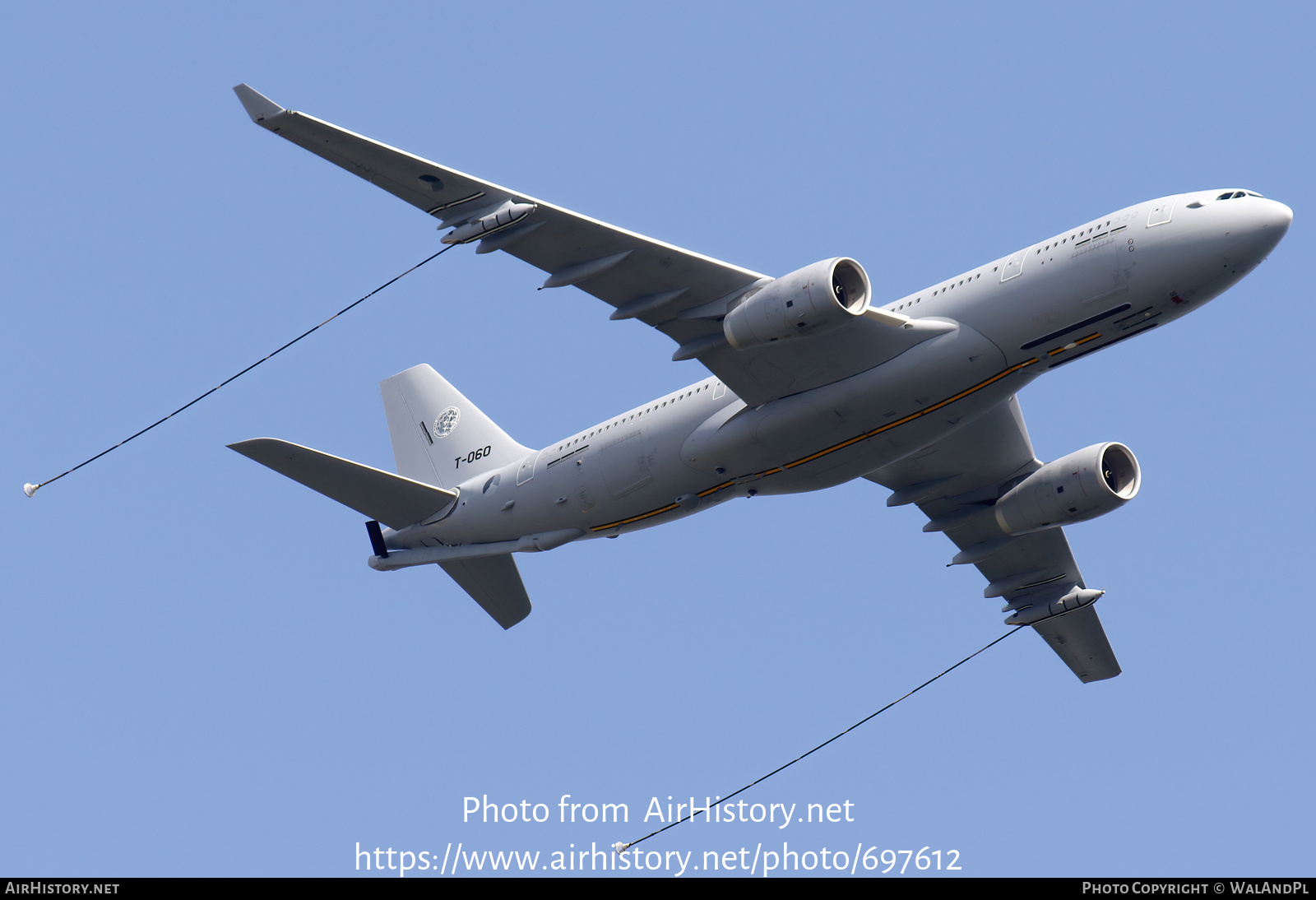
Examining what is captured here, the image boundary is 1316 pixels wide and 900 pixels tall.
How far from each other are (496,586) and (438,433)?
4.81 meters

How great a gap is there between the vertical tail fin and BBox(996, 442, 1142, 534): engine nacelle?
1252 centimetres

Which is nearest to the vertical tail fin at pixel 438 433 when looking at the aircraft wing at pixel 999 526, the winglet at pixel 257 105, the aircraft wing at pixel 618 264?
the aircraft wing at pixel 618 264

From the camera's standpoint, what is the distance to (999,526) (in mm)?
37875

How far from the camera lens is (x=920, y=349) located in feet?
100

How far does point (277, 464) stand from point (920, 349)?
14.7 meters

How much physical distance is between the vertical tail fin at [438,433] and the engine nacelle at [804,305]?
33.4ft

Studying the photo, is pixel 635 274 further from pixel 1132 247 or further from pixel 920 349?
pixel 1132 247

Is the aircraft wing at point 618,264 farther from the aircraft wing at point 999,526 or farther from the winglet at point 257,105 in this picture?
the aircraft wing at point 999,526

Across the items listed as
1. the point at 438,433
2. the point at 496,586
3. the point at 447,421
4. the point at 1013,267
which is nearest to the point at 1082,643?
the point at 1013,267

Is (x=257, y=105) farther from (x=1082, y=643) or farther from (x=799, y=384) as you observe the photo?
(x=1082, y=643)

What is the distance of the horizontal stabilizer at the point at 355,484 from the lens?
112 feet

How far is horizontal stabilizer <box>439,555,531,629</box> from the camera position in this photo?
3875 cm

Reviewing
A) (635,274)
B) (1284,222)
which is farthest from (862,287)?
(1284,222)
